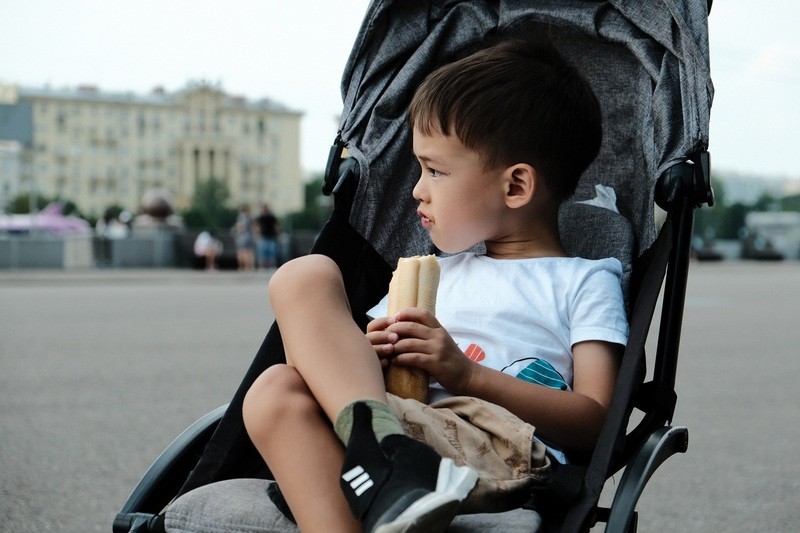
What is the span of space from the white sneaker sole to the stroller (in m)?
0.18

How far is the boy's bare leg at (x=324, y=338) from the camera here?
1688 millimetres

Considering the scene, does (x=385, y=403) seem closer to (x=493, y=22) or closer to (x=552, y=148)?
(x=552, y=148)

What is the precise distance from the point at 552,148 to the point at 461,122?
→ 0.77 ft

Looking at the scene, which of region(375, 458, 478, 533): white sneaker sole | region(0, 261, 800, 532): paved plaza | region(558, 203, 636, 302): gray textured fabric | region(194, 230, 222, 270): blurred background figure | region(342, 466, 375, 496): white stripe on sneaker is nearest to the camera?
region(375, 458, 478, 533): white sneaker sole

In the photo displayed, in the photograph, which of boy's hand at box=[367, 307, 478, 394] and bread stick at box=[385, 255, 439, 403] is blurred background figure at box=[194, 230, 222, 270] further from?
boy's hand at box=[367, 307, 478, 394]

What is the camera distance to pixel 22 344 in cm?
880

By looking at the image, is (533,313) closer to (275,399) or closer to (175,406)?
(275,399)

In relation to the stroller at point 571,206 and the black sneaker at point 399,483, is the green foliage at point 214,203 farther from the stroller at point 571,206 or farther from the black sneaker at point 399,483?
the black sneaker at point 399,483

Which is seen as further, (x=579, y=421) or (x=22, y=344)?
(x=22, y=344)

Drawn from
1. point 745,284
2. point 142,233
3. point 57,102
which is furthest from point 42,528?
point 57,102

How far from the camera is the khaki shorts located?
1.73 meters

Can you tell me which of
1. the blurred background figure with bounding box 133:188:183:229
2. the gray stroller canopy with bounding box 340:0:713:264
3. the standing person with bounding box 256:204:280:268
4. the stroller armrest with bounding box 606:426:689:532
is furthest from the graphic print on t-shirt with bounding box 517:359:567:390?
the blurred background figure with bounding box 133:188:183:229

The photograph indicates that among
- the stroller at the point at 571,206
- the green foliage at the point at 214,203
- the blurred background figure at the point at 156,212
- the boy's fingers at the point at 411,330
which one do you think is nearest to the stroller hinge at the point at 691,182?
the stroller at the point at 571,206

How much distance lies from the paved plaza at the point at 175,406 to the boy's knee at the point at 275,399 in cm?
232
